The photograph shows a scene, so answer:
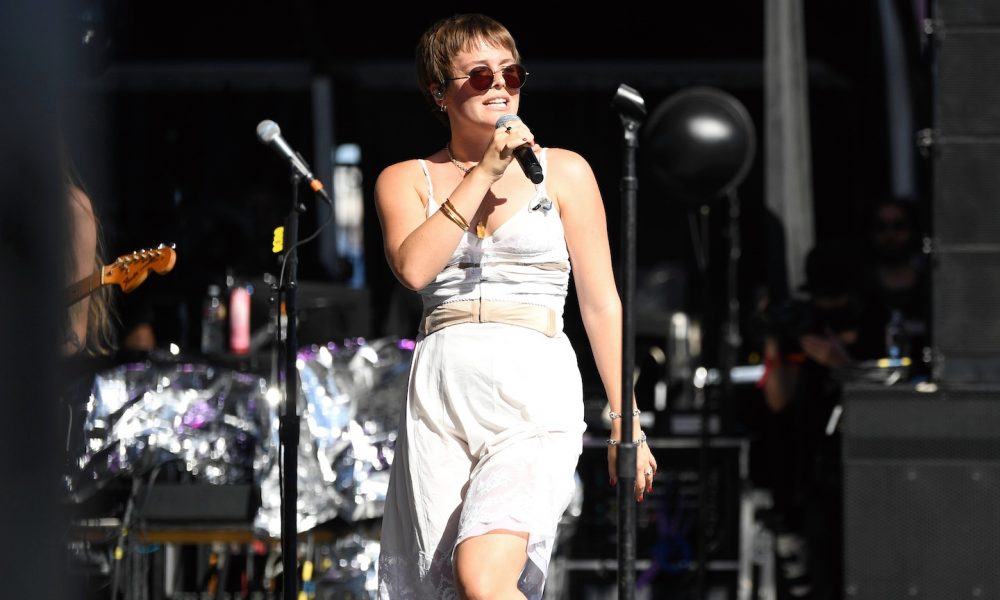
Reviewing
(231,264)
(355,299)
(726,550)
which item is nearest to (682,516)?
(726,550)

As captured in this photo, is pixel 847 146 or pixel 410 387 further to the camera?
pixel 847 146

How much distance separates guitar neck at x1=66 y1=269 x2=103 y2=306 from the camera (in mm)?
2937

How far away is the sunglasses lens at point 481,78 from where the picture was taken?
3.31 meters

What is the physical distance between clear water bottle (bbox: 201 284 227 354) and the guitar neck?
2675 millimetres

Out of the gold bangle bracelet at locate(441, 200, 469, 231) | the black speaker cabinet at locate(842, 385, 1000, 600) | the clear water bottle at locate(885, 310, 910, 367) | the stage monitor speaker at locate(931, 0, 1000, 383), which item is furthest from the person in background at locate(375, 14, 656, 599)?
the clear water bottle at locate(885, 310, 910, 367)

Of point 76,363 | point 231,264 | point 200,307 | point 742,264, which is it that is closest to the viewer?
point 76,363

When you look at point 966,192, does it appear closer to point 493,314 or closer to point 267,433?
point 493,314

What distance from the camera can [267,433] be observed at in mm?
5941

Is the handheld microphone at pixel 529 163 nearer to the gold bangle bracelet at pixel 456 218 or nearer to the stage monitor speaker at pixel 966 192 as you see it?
the gold bangle bracelet at pixel 456 218

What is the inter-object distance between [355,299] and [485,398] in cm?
388

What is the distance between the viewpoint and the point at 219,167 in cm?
1134

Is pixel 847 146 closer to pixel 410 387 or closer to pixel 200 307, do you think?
pixel 200 307

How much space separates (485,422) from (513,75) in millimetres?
801

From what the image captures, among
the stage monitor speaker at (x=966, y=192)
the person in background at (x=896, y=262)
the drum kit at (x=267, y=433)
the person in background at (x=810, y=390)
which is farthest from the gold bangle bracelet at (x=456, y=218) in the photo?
the person in background at (x=896, y=262)
